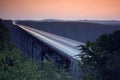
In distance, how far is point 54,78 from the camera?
905 cm

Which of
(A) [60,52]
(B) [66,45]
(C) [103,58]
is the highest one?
(C) [103,58]

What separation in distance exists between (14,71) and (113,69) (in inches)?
104

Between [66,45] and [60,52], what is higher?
[60,52]

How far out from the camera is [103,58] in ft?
26.9

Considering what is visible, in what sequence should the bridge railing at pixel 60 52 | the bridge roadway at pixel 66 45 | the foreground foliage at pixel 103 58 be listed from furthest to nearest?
the bridge roadway at pixel 66 45, the bridge railing at pixel 60 52, the foreground foliage at pixel 103 58

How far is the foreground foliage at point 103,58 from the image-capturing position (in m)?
7.70

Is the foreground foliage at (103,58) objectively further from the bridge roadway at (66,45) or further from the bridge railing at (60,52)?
the bridge roadway at (66,45)

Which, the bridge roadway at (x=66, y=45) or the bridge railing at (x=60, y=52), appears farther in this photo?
the bridge roadway at (x=66, y=45)

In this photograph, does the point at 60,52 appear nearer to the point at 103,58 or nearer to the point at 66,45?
the point at 66,45

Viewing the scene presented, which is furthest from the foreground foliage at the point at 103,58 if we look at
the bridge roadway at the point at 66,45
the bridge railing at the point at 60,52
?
the bridge roadway at the point at 66,45

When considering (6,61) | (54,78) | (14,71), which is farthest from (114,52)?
(6,61)

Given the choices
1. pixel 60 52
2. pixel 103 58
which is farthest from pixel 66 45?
pixel 103 58

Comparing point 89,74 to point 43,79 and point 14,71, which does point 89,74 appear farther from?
point 14,71

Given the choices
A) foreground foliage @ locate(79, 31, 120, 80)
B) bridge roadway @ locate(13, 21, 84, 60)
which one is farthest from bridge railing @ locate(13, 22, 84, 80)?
foreground foliage @ locate(79, 31, 120, 80)
